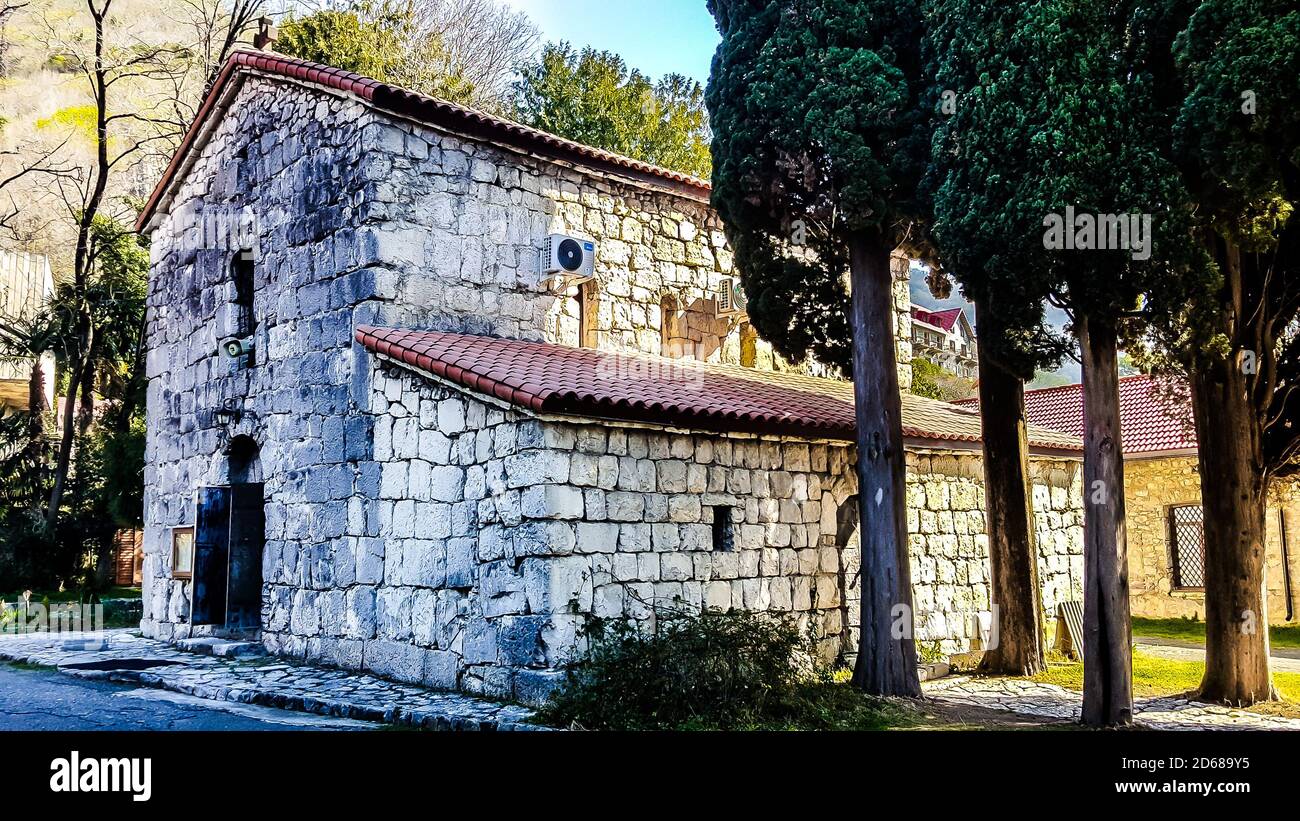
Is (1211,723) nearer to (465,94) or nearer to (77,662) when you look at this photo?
(77,662)

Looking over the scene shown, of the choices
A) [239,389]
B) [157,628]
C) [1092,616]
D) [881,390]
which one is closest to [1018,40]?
[881,390]

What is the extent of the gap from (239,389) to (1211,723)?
1033cm

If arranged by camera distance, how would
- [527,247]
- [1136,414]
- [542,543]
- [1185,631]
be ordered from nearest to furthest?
[542,543] < [527,247] < [1185,631] < [1136,414]

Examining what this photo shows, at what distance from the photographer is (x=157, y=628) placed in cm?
1290

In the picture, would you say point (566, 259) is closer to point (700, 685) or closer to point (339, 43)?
point (700, 685)

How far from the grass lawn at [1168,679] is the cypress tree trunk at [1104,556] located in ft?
6.44

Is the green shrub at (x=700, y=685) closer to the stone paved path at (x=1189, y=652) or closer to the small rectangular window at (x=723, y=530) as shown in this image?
the small rectangular window at (x=723, y=530)

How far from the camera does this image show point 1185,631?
16.1 m

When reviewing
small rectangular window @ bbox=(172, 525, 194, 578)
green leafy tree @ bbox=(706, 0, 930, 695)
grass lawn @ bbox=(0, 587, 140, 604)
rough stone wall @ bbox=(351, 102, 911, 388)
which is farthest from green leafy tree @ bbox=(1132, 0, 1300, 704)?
grass lawn @ bbox=(0, 587, 140, 604)

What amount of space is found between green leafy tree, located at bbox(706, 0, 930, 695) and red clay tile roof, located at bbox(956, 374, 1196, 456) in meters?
7.42

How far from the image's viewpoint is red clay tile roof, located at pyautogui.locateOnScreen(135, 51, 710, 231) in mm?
10469

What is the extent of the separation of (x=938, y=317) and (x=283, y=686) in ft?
137

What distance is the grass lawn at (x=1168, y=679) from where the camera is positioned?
9172 millimetres

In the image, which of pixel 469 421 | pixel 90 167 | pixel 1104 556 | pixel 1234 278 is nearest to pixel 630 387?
pixel 469 421
